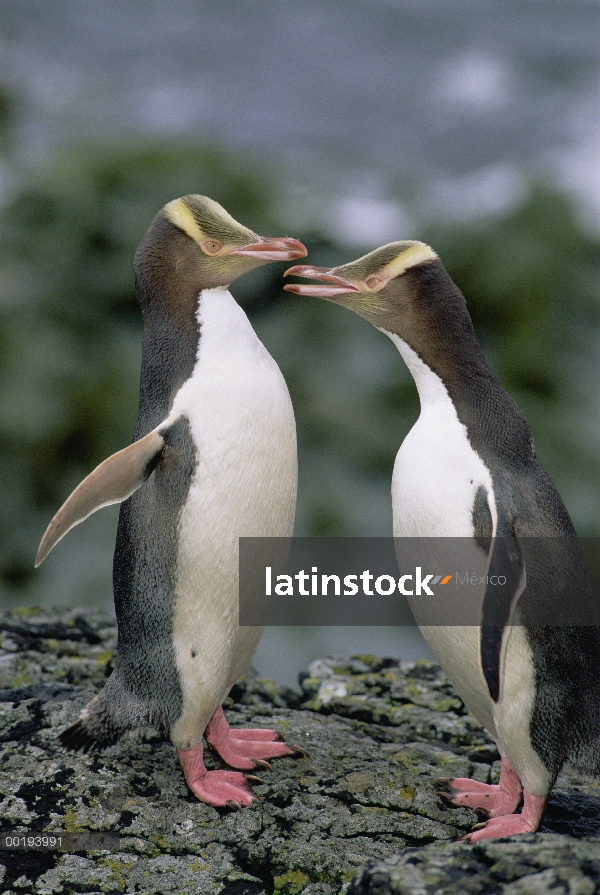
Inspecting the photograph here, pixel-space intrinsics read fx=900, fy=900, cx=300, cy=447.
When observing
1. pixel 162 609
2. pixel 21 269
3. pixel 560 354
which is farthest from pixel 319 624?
pixel 21 269

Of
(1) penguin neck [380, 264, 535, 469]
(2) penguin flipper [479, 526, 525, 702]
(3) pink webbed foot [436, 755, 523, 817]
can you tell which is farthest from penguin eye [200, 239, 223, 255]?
(3) pink webbed foot [436, 755, 523, 817]

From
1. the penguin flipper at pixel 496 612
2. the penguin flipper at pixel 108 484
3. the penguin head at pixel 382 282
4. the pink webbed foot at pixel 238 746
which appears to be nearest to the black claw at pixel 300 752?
the pink webbed foot at pixel 238 746

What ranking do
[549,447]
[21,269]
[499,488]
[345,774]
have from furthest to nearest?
[21,269] < [549,447] < [345,774] < [499,488]

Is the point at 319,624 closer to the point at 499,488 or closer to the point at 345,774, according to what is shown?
the point at 345,774

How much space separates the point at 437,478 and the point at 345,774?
22.4 inches

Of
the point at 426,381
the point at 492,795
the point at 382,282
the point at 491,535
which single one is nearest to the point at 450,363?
the point at 426,381

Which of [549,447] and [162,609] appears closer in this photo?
[162,609]

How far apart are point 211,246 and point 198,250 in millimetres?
25

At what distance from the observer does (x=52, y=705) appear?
1.75 m

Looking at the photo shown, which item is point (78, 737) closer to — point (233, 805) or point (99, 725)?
point (99, 725)

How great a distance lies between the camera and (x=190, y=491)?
152 centimetres

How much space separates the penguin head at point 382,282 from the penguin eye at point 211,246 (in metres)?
0.13

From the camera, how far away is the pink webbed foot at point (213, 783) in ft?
4.91

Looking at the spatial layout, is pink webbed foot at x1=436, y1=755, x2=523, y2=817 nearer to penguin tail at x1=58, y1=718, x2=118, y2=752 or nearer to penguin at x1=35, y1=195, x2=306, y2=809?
penguin at x1=35, y1=195, x2=306, y2=809
